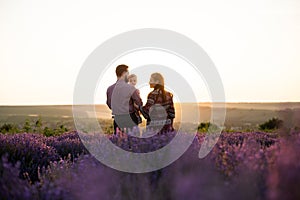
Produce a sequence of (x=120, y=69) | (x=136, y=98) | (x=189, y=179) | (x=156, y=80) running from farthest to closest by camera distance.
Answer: (x=120, y=69) < (x=136, y=98) < (x=156, y=80) < (x=189, y=179)

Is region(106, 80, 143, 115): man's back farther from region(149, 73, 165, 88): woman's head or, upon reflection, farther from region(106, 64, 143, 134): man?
region(149, 73, 165, 88): woman's head

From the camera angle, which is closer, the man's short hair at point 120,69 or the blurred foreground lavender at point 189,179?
the blurred foreground lavender at point 189,179

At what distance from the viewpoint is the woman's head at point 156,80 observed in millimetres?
8188

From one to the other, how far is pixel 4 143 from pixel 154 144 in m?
2.85

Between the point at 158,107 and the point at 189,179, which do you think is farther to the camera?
the point at 158,107

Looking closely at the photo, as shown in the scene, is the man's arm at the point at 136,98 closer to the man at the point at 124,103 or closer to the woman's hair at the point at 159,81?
the man at the point at 124,103

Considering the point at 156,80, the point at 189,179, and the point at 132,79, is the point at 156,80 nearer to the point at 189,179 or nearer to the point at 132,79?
the point at 132,79

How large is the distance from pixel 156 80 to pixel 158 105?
0.45 metres

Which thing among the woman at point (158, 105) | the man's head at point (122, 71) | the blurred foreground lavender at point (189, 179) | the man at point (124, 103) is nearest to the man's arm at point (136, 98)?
the man at point (124, 103)

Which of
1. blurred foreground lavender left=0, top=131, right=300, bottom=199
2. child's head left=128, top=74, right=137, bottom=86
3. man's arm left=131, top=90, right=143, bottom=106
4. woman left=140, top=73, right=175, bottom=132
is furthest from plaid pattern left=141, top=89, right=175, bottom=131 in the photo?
blurred foreground lavender left=0, top=131, right=300, bottom=199

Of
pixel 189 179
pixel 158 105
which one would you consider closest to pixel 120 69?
pixel 158 105

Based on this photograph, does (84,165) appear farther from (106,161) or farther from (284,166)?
(284,166)

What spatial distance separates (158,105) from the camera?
809 centimetres

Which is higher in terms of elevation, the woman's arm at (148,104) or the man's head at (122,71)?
the man's head at (122,71)
